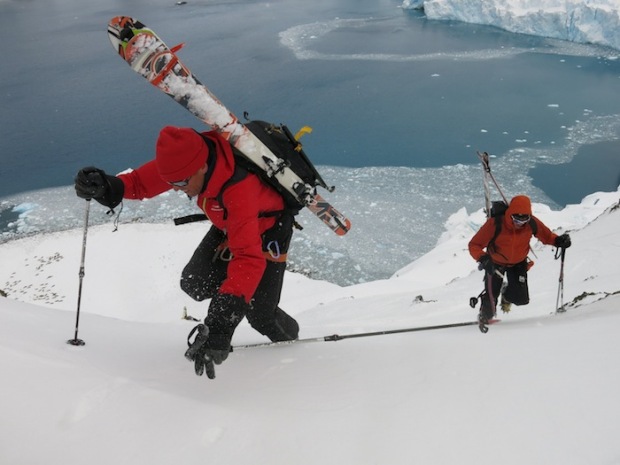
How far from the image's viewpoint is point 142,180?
3344 mm

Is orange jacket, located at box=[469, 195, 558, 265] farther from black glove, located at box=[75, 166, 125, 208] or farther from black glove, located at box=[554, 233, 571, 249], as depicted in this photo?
black glove, located at box=[75, 166, 125, 208]

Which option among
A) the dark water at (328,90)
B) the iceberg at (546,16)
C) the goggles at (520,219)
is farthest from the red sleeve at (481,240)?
the iceberg at (546,16)

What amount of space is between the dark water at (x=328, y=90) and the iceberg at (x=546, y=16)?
90 cm

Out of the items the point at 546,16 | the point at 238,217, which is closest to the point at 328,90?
the point at 546,16

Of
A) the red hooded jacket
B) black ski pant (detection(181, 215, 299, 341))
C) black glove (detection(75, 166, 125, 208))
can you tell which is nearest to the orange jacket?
black ski pant (detection(181, 215, 299, 341))

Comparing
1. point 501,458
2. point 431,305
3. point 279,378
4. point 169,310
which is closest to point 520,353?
point 501,458

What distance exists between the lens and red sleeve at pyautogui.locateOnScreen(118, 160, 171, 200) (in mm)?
3316

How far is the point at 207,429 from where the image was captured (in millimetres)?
2361

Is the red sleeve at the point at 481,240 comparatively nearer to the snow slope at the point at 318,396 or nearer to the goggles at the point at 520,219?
the goggles at the point at 520,219

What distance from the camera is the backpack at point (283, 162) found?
10.1ft

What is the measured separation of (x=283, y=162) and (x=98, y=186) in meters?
1.19

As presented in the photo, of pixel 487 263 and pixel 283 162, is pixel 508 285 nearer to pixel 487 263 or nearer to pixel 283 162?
pixel 487 263

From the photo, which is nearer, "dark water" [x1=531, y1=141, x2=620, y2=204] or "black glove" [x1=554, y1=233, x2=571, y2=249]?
"black glove" [x1=554, y1=233, x2=571, y2=249]

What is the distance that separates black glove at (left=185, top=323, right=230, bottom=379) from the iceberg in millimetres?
34784
